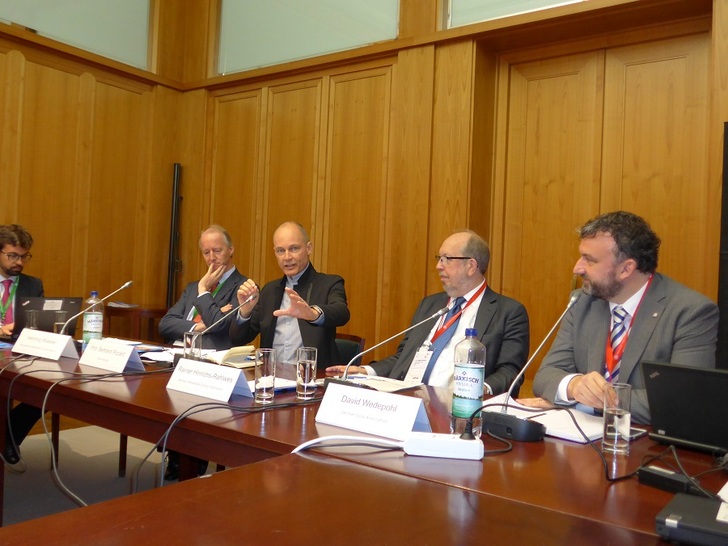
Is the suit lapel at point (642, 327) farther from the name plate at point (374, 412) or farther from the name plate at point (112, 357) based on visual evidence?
the name plate at point (112, 357)

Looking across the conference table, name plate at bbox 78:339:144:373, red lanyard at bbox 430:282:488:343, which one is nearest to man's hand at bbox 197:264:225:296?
name plate at bbox 78:339:144:373

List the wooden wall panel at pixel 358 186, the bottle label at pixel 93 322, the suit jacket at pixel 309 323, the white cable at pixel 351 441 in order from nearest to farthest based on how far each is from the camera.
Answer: the white cable at pixel 351 441, the bottle label at pixel 93 322, the suit jacket at pixel 309 323, the wooden wall panel at pixel 358 186

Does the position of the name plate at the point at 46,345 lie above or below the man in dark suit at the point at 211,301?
below

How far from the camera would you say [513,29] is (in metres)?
4.07

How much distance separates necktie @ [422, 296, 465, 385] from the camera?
2658 mm

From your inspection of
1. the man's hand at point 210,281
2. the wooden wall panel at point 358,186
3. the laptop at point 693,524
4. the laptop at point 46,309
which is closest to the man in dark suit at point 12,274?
the laptop at point 46,309

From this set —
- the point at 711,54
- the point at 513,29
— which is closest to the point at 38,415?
the point at 513,29

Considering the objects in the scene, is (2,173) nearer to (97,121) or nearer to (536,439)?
A: (97,121)

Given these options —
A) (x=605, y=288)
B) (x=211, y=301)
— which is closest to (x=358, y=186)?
(x=211, y=301)

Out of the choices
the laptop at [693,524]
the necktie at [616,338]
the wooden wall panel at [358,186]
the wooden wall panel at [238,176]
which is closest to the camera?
the laptop at [693,524]

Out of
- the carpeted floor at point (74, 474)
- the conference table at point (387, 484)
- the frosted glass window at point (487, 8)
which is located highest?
the frosted glass window at point (487, 8)

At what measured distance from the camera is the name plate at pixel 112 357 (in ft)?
7.77

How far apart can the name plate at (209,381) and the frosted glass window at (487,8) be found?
311 cm

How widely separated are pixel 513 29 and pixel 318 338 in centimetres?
228
